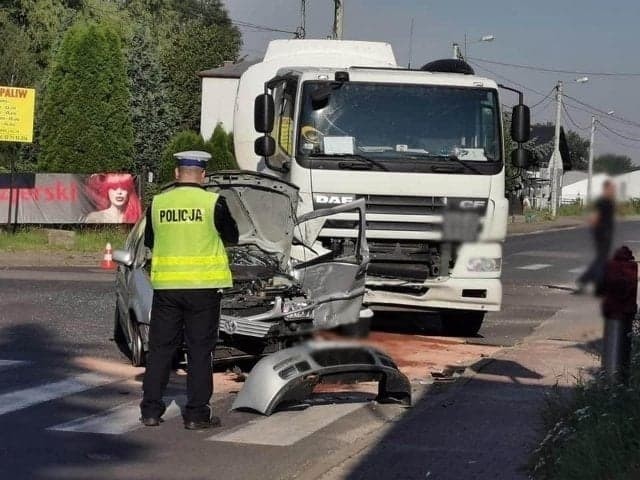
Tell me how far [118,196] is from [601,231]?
28.5m

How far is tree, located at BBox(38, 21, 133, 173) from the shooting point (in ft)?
85.6

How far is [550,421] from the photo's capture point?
686 centimetres

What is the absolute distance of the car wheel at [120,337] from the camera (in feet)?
41.2

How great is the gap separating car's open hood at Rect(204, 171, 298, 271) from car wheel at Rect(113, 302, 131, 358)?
7.03 ft

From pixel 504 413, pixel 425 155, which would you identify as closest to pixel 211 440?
pixel 504 413

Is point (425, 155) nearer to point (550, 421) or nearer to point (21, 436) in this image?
point (550, 421)

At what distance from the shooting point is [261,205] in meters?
11.2

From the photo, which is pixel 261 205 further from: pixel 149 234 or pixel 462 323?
pixel 149 234

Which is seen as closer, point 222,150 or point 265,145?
point 265,145

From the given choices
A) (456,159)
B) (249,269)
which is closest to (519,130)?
Result: (456,159)

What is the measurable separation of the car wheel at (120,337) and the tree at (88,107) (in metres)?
11.9

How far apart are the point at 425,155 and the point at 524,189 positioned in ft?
5.55

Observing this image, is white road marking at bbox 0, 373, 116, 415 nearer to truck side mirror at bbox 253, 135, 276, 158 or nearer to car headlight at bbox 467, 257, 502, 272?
truck side mirror at bbox 253, 135, 276, 158

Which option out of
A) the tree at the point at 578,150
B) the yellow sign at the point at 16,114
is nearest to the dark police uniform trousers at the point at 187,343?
the tree at the point at 578,150
